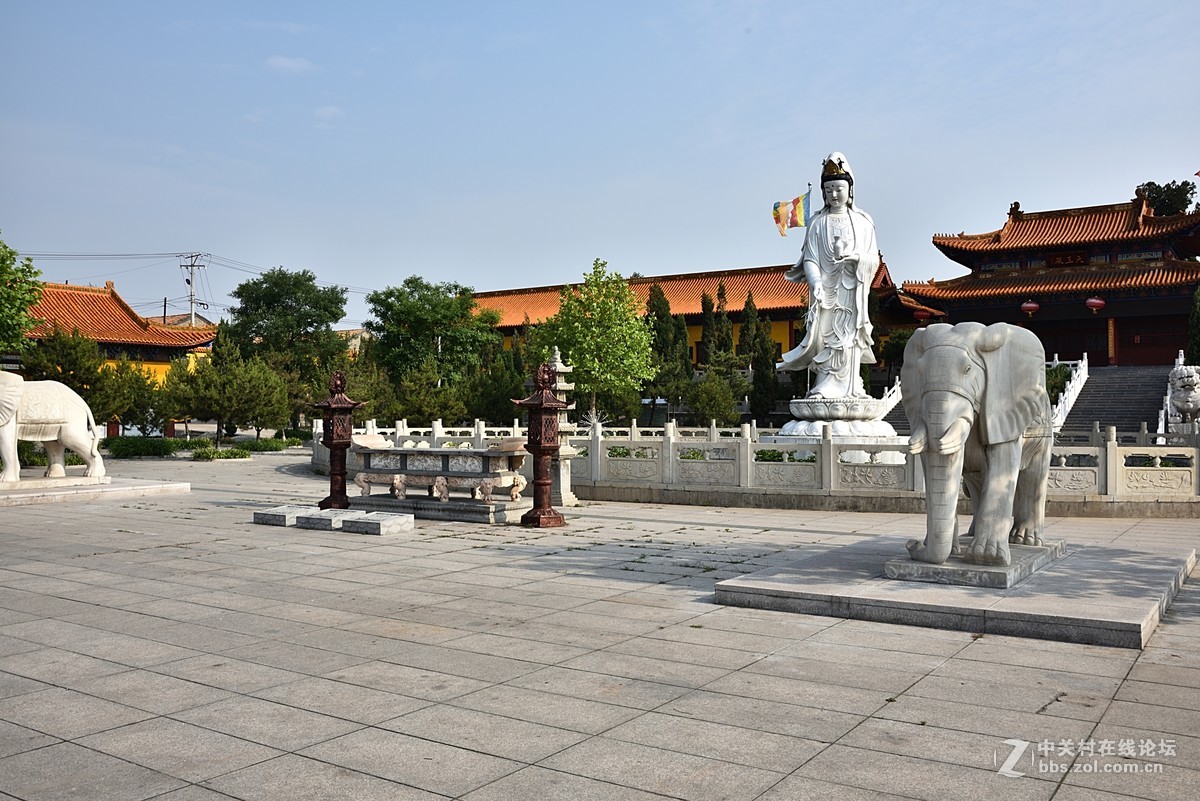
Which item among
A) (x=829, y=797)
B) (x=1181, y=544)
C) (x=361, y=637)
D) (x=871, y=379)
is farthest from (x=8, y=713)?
(x=871, y=379)

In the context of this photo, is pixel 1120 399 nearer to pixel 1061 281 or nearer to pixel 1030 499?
pixel 1061 281

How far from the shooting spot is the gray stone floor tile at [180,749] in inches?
157

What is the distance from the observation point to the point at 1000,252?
41938mm

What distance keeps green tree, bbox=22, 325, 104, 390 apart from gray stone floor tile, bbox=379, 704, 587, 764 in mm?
27487

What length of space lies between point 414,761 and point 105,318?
42.4 m

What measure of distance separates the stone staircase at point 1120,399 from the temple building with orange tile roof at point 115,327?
34186mm

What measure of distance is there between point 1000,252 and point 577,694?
41.8 metres

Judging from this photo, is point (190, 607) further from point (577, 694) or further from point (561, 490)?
point (561, 490)

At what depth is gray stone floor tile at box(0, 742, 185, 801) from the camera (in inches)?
146

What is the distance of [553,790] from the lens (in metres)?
3.73

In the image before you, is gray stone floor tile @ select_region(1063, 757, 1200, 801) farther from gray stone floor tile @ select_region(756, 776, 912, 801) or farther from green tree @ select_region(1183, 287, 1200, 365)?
green tree @ select_region(1183, 287, 1200, 365)

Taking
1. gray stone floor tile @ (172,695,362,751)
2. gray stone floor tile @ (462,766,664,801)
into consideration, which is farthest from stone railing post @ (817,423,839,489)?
gray stone floor tile @ (462,766,664,801)

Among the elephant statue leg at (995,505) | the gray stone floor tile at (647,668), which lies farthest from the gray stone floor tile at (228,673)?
the elephant statue leg at (995,505)

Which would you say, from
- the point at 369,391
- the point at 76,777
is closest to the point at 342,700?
the point at 76,777
